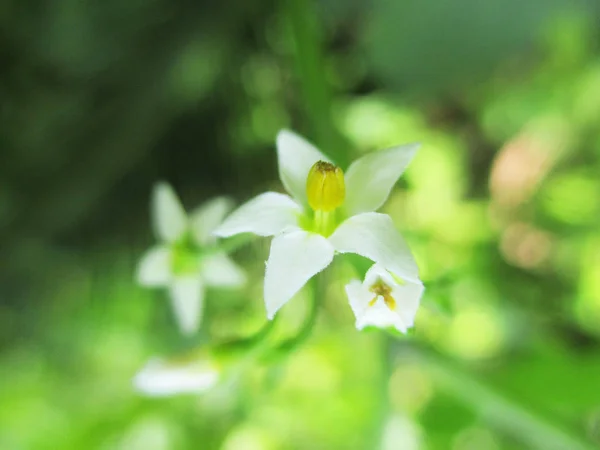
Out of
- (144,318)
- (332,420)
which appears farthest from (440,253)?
(144,318)

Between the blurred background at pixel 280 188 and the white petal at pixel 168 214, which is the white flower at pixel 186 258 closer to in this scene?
the white petal at pixel 168 214

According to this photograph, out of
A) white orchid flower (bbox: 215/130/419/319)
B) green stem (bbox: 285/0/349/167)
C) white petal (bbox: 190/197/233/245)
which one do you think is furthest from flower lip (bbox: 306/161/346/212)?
green stem (bbox: 285/0/349/167)

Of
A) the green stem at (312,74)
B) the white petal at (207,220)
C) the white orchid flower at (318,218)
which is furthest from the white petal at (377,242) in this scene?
the green stem at (312,74)

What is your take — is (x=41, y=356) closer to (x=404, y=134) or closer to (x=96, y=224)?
(x=96, y=224)

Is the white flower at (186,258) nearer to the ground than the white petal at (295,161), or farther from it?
farther from it

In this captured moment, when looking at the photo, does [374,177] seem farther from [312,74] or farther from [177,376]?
[312,74]

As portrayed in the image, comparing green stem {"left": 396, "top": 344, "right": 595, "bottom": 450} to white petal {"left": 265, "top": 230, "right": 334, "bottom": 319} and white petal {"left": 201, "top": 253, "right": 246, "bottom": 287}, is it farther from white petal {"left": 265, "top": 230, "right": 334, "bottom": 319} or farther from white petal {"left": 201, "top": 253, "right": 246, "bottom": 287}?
white petal {"left": 265, "top": 230, "right": 334, "bottom": 319}

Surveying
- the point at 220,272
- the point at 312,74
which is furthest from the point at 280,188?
the point at 220,272
